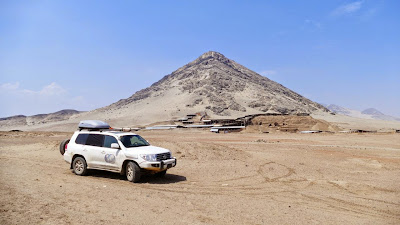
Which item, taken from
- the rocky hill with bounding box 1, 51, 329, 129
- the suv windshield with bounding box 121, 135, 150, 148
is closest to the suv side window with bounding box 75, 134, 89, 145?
the suv windshield with bounding box 121, 135, 150, 148

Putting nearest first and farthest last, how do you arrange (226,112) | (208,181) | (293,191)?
(293,191) → (208,181) → (226,112)

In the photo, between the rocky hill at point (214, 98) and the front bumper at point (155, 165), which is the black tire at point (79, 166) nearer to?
the front bumper at point (155, 165)

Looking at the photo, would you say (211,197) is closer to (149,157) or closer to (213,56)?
(149,157)

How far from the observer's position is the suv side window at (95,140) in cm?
1160

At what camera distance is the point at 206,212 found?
7133mm

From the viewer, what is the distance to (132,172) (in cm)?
1050

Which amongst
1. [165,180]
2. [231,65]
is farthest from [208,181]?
[231,65]

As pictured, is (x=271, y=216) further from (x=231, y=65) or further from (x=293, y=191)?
(x=231, y=65)

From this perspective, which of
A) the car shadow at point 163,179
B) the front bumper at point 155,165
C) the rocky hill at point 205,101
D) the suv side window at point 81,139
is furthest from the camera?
the rocky hill at point 205,101

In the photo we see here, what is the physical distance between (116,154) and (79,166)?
190 centimetres

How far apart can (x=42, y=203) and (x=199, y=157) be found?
1067 cm

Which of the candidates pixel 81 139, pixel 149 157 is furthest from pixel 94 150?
pixel 149 157

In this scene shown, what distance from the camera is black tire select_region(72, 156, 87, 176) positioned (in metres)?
11.6

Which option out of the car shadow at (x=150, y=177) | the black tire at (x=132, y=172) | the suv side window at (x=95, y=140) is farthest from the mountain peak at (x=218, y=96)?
the black tire at (x=132, y=172)
